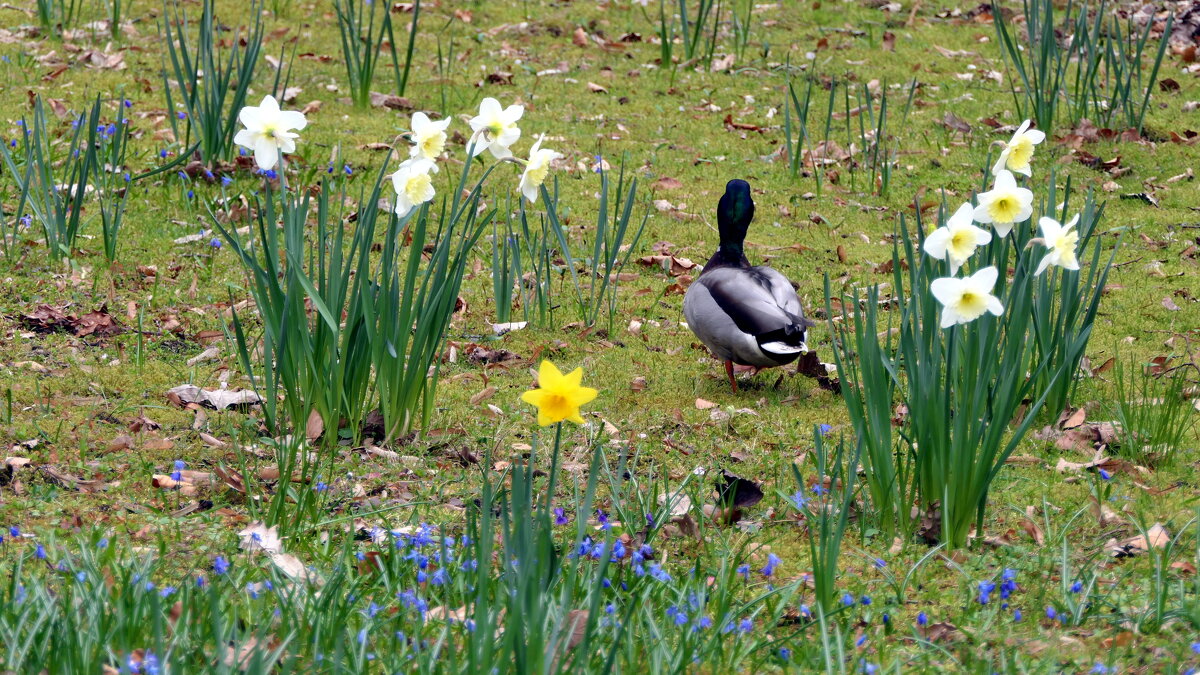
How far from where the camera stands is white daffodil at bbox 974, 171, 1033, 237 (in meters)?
2.69

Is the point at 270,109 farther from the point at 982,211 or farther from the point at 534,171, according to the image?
the point at 982,211

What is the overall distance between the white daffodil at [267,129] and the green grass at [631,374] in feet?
2.93

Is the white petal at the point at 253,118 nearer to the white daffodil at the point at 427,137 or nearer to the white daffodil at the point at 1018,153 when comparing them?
the white daffodil at the point at 427,137

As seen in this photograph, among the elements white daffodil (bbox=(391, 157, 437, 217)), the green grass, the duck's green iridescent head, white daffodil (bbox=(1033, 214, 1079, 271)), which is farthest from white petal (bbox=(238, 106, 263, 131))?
the duck's green iridescent head

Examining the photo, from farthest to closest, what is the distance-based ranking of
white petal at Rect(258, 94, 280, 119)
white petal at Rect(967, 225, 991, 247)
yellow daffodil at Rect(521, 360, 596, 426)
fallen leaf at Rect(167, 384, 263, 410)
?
fallen leaf at Rect(167, 384, 263, 410) → white petal at Rect(258, 94, 280, 119) → white petal at Rect(967, 225, 991, 247) → yellow daffodil at Rect(521, 360, 596, 426)

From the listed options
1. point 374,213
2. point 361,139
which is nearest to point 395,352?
point 374,213

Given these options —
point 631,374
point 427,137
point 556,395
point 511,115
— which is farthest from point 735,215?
point 556,395

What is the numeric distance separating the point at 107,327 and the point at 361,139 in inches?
103

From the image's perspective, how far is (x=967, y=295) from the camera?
2537mm

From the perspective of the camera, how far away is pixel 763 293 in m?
4.40

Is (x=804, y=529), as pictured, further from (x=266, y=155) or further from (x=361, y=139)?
(x=361, y=139)

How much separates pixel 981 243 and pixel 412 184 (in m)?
1.42

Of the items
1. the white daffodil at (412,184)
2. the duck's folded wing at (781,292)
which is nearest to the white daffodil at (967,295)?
the white daffodil at (412,184)

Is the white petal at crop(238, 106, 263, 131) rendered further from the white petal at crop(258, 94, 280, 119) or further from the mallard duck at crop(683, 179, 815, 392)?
the mallard duck at crop(683, 179, 815, 392)
